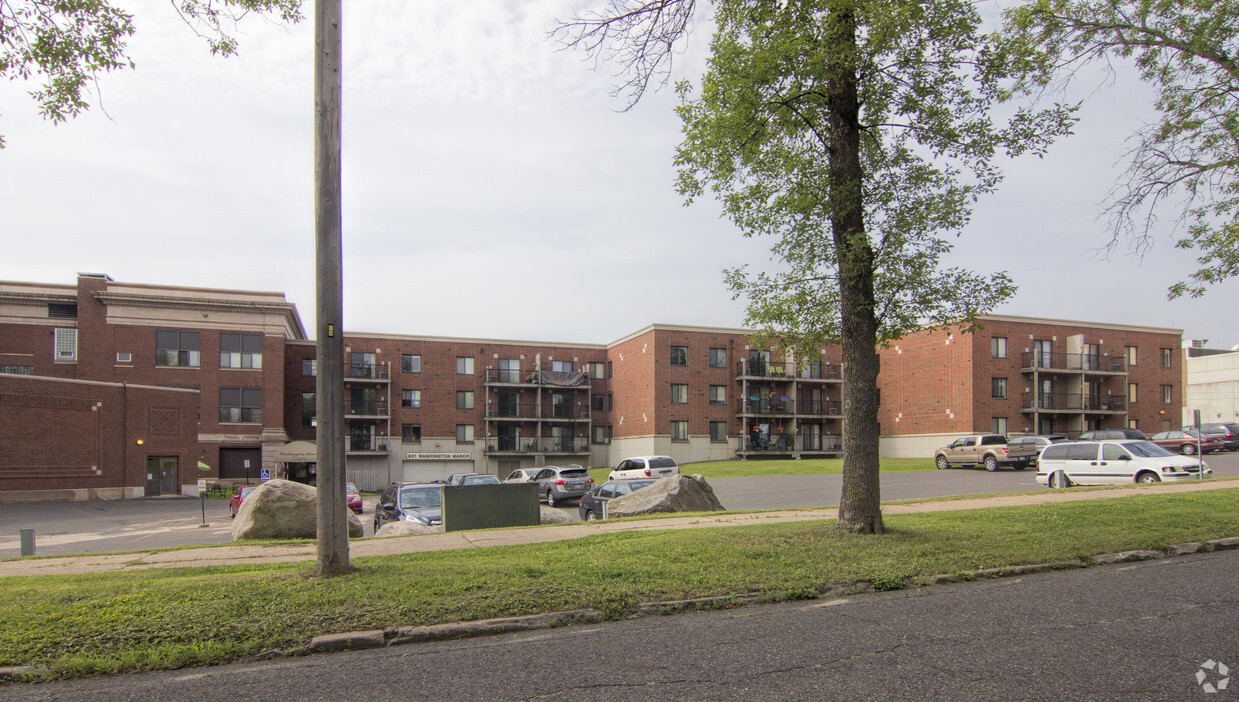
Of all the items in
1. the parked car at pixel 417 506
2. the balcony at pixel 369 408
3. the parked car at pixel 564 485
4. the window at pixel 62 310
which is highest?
the window at pixel 62 310

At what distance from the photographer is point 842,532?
10.3 metres

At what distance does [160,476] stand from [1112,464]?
44905 mm

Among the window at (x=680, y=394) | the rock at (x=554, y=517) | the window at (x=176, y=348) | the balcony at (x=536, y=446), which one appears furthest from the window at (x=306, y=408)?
the rock at (x=554, y=517)

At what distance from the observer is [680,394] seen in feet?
174

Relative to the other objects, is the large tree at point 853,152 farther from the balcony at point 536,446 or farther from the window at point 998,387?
the balcony at point 536,446

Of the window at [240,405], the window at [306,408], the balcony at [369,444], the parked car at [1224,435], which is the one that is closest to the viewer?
the parked car at [1224,435]

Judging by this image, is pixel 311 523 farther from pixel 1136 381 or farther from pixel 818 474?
pixel 1136 381

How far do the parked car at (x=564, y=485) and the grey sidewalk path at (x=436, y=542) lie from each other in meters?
15.2

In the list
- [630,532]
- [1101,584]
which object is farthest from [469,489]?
A: [1101,584]

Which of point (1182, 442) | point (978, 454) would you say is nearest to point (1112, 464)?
point (978, 454)

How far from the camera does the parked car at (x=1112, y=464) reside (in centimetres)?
2241

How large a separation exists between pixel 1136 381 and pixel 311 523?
56.5 m

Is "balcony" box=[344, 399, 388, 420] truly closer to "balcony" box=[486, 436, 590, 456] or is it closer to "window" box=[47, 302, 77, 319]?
"balcony" box=[486, 436, 590, 456]

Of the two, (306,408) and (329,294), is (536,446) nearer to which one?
(306,408)
